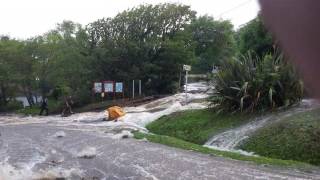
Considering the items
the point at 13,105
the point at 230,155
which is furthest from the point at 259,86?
the point at 13,105

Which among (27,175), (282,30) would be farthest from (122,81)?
(282,30)

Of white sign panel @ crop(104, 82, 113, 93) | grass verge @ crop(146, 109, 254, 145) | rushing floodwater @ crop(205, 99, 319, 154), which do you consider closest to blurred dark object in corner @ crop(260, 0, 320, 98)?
rushing floodwater @ crop(205, 99, 319, 154)

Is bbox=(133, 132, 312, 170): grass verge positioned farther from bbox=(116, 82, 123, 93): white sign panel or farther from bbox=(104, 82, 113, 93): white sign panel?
bbox=(116, 82, 123, 93): white sign panel

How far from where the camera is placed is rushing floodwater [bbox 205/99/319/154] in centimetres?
1642

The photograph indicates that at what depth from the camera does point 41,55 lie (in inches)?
2046

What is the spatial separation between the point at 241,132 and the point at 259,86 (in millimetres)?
2649

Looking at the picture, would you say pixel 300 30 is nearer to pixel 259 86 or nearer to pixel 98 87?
pixel 259 86

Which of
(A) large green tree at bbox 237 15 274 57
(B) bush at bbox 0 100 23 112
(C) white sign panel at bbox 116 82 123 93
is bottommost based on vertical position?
(B) bush at bbox 0 100 23 112

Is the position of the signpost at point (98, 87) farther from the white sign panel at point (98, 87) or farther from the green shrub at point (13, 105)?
the green shrub at point (13, 105)

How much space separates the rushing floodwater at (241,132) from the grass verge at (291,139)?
1.83 feet

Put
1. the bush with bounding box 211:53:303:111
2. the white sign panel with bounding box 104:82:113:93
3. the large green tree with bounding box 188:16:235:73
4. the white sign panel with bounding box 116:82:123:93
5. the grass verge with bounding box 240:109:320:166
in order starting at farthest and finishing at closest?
the large green tree with bounding box 188:16:235:73, the white sign panel with bounding box 116:82:123:93, the white sign panel with bounding box 104:82:113:93, the bush with bounding box 211:53:303:111, the grass verge with bounding box 240:109:320:166

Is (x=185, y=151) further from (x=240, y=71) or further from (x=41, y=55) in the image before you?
(x=41, y=55)

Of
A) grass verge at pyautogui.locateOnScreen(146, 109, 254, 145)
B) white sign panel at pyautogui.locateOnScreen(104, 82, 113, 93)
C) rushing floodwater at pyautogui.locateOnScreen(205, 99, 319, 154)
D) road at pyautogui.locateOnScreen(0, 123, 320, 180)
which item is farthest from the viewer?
white sign panel at pyautogui.locateOnScreen(104, 82, 113, 93)

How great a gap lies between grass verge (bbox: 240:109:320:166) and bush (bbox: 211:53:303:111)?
257 cm
